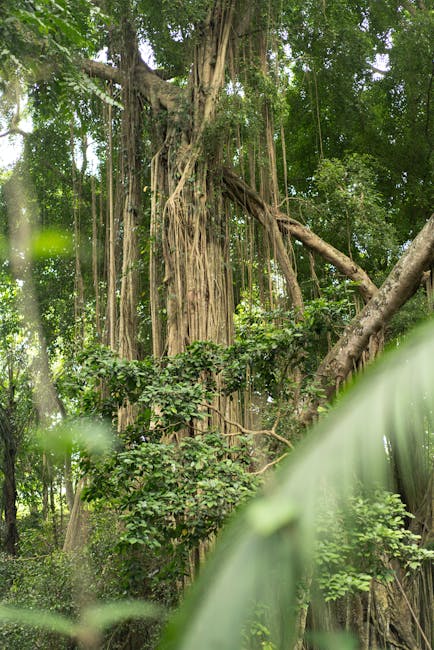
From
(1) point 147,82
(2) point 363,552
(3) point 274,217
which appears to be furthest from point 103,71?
(2) point 363,552

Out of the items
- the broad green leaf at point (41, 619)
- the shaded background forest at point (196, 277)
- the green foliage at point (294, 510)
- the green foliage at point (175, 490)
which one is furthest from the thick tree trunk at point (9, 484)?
the green foliage at point (294, 510)

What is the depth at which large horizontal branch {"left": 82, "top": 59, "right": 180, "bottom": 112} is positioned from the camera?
5109mm

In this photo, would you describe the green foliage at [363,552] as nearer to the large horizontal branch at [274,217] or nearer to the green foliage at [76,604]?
the green foliage at [76,604]

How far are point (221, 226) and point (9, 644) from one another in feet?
9.12

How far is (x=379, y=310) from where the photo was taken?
4012 millimetres

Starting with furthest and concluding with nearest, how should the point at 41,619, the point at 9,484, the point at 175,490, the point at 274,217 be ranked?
the point at 9,484, the point at 274,217, the point at 41,619, the point at 175,490

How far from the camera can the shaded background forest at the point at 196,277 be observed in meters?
3.12

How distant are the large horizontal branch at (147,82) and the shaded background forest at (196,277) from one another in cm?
2

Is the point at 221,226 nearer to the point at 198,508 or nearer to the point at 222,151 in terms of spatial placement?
the point at 222,151

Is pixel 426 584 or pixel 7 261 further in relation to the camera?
pixel 7 261

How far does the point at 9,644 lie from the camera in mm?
3619

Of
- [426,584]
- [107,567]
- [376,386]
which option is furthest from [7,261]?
[376,386]

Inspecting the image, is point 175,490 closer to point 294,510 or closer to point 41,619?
point 41,619

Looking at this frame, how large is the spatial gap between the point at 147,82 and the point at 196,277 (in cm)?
178
